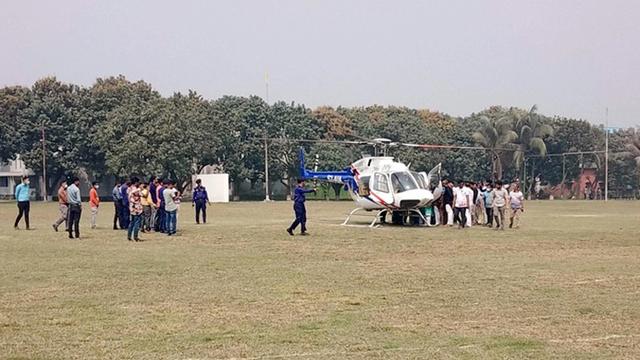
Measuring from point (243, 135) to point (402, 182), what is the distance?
5070cm

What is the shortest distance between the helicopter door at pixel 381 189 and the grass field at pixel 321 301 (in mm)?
7749

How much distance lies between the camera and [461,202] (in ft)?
86.3

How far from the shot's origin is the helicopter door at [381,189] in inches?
1067

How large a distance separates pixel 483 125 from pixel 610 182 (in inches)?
741

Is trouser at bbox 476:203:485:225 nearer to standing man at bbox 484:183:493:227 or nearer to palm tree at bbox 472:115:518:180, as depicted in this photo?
standing man at bbox 484:183:493:227

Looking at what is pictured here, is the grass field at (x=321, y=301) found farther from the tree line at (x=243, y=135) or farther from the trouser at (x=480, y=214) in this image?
the tree line at (x=243, y=135)

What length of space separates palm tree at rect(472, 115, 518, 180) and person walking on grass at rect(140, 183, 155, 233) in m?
60.3

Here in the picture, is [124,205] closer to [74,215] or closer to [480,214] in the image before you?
[74,215]

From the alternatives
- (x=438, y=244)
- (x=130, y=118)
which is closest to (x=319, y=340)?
(x=438, y=244)

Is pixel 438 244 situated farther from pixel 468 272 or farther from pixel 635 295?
pixel 635 295

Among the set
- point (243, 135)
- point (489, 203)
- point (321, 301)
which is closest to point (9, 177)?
point (243, 135)

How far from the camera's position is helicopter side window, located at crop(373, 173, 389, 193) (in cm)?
2722

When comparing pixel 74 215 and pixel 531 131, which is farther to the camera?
pixel 531 131

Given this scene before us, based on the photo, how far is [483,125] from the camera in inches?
3250
